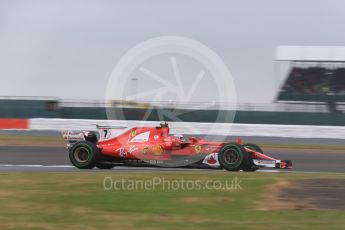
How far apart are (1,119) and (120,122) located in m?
5.05

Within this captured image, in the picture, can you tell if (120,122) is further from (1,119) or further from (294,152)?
(294,152)

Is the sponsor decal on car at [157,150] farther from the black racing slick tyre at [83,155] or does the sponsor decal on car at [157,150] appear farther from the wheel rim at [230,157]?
the wheel rim at [230,157]

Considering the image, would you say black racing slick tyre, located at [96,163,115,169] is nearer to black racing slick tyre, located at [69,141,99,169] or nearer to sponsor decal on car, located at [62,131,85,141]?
black racing slick tyre, located at [69,141,99,169]

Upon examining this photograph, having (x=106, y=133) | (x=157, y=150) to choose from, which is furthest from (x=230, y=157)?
(x=106, y=133)

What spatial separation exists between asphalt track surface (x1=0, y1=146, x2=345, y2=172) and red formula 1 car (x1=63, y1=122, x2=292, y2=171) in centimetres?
28

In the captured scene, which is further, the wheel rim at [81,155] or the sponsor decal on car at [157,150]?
the wheel rim at [81,155]

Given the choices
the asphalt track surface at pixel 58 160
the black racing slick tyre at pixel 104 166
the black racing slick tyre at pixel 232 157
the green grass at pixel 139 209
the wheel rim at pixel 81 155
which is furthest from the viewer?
the asphalt track surface at pixel 58 160

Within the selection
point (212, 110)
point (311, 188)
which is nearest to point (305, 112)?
point (212, 110)

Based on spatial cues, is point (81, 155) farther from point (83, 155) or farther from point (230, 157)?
point (230, 157)

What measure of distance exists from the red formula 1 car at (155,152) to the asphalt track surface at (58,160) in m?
0.28

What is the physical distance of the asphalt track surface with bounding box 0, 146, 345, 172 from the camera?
11.6 meters

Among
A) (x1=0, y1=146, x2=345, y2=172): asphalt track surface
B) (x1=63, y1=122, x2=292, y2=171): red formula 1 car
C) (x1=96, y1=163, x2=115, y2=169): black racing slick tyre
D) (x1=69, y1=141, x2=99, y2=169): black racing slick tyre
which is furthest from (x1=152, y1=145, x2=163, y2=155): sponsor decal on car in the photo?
(x1=69, y1=141, x2=99, y2=169): black racing slick tyre

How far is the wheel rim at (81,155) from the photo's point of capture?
439 inches

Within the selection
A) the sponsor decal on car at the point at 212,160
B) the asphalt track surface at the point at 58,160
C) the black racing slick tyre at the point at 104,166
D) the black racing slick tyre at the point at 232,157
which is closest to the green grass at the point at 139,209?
the black racing slick tyre at the point at 232,157
